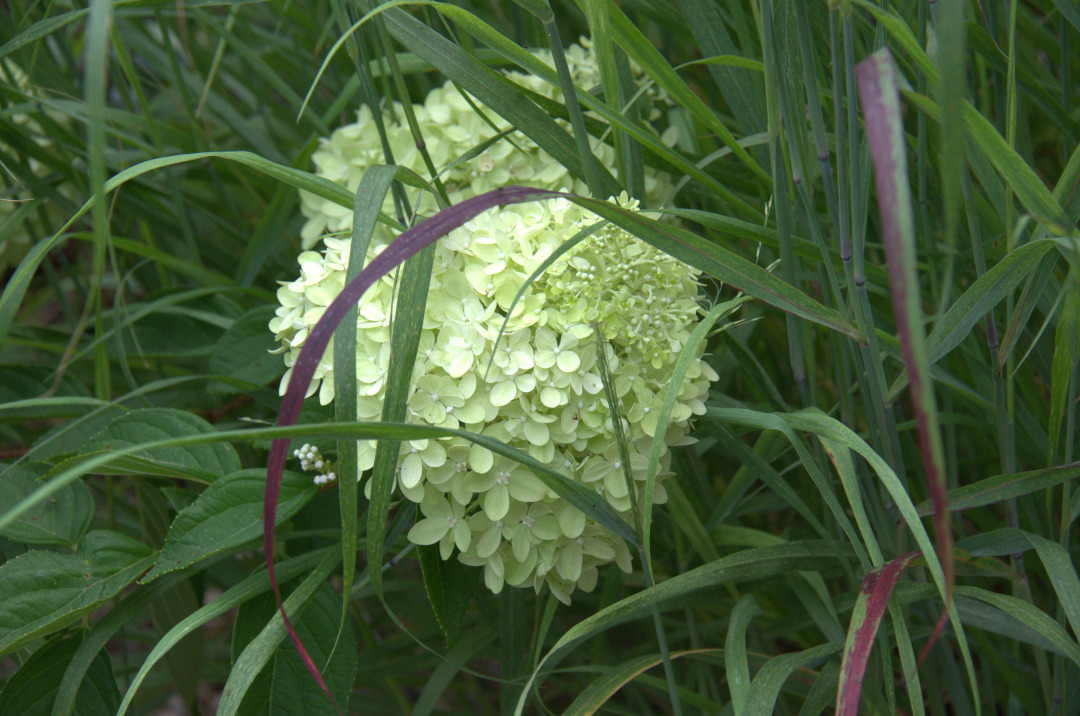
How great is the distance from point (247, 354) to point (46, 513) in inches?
10.9

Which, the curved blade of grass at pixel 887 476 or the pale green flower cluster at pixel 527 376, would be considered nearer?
the curved blade of grass at pixel 887 476

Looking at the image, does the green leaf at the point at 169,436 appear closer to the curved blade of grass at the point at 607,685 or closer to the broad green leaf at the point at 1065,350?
the curved blade of grass at the point at 607,685

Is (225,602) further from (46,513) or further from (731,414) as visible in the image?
(731,414)

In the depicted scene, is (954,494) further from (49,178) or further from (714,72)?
(49,178)

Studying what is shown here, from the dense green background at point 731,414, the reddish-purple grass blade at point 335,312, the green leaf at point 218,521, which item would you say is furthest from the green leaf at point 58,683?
the reddish-purple grass blade at point 335,312

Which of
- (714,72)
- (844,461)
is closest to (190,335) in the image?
(714,72)

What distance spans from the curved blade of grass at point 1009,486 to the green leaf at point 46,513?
2.67 feet

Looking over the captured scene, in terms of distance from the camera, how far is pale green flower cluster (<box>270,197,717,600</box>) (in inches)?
25.3

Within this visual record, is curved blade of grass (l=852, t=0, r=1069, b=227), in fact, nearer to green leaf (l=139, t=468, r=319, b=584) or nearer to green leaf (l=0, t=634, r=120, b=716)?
green leaf (l=139, t=468, r=319, b=584)

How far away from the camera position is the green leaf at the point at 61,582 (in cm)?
68

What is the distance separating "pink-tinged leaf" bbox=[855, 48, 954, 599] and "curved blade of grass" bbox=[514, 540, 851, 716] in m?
0.30

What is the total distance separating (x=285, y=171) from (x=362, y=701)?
800 mm

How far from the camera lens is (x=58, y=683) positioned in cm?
76

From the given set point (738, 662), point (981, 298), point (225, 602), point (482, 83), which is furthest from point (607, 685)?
Result: point (482, 83)
